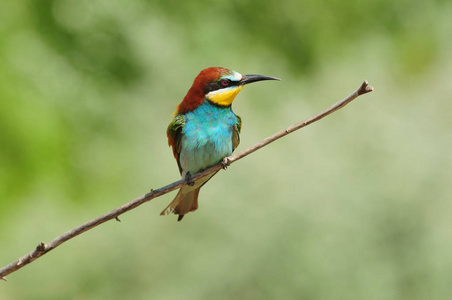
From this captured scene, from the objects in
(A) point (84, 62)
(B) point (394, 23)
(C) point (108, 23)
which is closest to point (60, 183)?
(A) point (84, 62)

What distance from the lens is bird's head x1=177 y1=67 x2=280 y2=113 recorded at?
7.47 ft

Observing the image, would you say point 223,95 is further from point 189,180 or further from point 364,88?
point 364,88

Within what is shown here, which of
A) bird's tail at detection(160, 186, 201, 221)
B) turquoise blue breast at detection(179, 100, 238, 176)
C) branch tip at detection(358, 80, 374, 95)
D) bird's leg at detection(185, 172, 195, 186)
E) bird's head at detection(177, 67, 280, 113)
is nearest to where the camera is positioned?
branch tip at detection(358, 80, 374, 95)

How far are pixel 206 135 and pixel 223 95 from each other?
0.19 metres

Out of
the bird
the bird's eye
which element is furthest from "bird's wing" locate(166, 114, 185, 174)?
the bird's eye

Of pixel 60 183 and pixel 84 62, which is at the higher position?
pixel 84 62

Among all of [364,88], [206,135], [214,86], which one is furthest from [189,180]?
[364,88]

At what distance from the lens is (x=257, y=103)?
16.1ft

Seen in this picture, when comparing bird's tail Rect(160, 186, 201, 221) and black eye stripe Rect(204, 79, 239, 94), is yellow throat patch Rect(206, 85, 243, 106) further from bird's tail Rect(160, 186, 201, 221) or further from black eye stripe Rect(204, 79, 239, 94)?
bird's tail Rect(160, 186, 201, 221)

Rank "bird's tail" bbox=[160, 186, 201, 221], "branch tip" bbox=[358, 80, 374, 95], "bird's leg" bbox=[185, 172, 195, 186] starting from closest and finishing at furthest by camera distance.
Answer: "branch tip" bbox=[358, 80, 374, 95] → "bird's leg" bbox=[185, 172, 195, 186] → "bird's tail" bbox=[160, 186, 201, 221]

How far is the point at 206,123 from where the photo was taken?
2408 millimetres

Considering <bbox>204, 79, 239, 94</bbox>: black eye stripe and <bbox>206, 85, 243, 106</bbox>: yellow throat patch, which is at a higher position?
<bbox>204, 79, 239, 94</bbox>: black eye stripe

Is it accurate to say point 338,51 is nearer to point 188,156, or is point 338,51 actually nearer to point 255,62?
point 255,62

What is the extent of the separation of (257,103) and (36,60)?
6.01 feet
